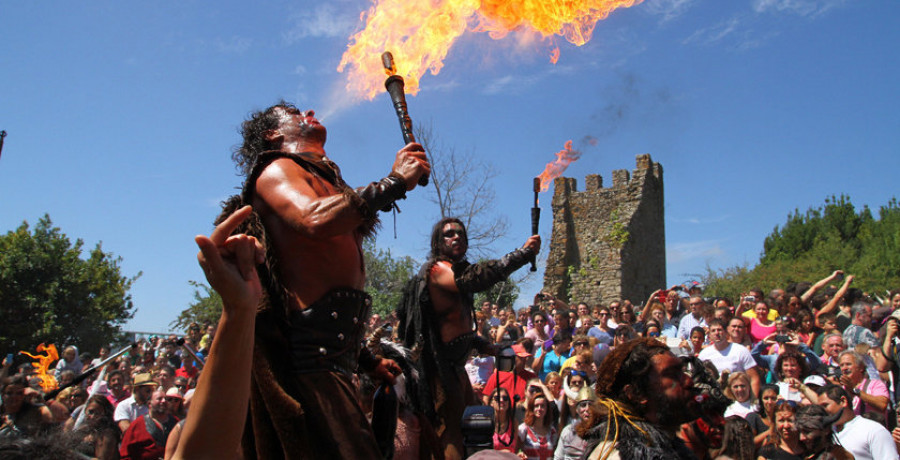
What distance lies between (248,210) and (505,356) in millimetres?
3895

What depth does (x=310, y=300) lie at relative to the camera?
2928mm

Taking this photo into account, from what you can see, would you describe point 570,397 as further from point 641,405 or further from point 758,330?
point 641,405

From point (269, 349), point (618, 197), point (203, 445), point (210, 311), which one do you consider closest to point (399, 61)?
point (269, 349)

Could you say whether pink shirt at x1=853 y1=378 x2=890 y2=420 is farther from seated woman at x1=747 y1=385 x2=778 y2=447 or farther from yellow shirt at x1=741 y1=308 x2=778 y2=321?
yellow shirt at x1=741 y1=308 x2=778 y2=321

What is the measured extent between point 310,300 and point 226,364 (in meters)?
1.46

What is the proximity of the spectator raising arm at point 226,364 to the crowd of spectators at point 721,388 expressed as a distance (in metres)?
2.31

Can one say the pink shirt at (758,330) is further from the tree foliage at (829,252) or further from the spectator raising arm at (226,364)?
the tree foliage at (829,252)

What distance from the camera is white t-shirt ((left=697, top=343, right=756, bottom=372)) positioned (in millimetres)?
7758

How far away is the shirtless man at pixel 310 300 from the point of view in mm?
2705

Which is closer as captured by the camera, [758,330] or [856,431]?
[856,431]

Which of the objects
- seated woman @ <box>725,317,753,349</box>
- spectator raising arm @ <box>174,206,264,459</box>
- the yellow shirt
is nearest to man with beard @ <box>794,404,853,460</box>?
seated woman @ <box>725,317,753,349</box>

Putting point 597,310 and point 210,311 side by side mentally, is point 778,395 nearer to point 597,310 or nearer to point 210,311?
point 597,310

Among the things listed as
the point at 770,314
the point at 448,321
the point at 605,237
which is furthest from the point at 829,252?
the point at 448,321

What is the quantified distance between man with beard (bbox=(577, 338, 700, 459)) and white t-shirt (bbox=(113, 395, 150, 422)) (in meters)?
6.17
